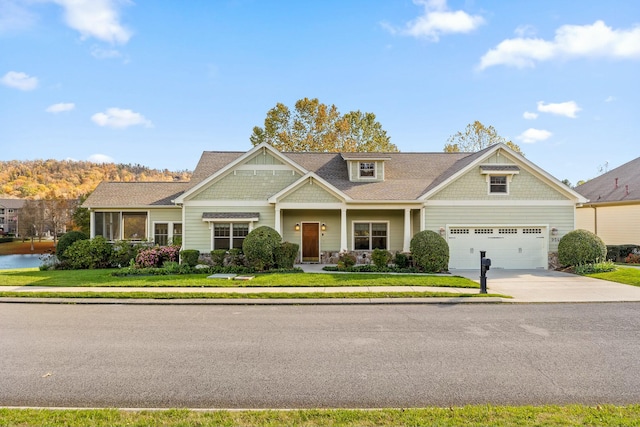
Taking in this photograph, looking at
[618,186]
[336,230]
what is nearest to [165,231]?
[336,230]

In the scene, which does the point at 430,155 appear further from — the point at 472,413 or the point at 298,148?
the point at 472,413

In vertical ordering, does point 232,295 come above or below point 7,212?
below

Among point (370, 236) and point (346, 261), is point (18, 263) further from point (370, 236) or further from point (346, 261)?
point (370, 236)

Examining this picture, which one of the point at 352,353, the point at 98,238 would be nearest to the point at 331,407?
the point at 352,353

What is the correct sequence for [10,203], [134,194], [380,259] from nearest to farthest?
[380,259] → [134,194] → [10,203]

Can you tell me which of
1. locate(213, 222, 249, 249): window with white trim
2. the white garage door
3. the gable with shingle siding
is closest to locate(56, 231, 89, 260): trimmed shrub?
locate(213, 222, 249, 249): window with white trim

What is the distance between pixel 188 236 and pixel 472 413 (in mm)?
16668

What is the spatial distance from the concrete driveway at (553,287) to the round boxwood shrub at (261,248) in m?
8.03

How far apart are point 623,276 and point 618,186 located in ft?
45.1

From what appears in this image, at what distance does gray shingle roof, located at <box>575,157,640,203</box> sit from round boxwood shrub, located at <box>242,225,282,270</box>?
68.9 feet

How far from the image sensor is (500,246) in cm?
1841

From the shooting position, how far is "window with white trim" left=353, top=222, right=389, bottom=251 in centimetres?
2027

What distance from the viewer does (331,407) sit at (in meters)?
4.54

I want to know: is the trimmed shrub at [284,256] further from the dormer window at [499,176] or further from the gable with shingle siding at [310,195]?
the dormer window at [499,176]
